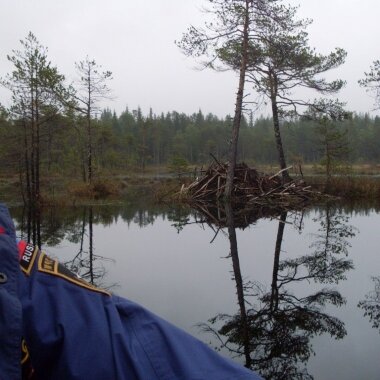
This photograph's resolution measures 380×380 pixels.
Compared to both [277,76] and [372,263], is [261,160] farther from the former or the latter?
[372,263]

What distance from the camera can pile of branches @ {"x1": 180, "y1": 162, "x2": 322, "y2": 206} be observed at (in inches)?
710

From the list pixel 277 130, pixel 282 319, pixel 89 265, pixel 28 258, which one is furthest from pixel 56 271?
pixel 277 130

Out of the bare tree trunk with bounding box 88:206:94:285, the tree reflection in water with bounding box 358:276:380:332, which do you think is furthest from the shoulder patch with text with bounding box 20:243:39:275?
the bare tree trunk with bounding box 88:206:94:285

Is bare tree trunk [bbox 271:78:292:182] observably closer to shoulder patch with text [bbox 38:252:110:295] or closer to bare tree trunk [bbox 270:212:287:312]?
bare tree trunk [bbox 270:212:287:312]

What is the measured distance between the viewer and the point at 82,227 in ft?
34.1

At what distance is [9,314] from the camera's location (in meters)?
1.03

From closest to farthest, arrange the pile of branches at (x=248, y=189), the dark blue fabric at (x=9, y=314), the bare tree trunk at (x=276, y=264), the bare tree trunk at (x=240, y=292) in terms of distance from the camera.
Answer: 1. the dark blue fabric at (x=9, y=314)
2. the bare tree trunk at (x=240, y=292)
3. the bare tree trunk at (x=276, y=264)
4. the pile of branches at (x=248, y=189)

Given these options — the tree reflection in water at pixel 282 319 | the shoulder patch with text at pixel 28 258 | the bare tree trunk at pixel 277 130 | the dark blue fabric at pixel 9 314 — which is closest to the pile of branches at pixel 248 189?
the bare tree trunk at pixel 277 130

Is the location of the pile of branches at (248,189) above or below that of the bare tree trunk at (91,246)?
above

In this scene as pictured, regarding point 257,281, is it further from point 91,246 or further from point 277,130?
point 277,130

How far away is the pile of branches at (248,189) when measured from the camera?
1803 centimetres

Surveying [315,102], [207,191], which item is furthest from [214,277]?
[315,102]

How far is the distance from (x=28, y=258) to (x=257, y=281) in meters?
4.42

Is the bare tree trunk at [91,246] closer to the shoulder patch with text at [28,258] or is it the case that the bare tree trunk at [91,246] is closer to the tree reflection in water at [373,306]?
the tree reflection in water at [373,306]
